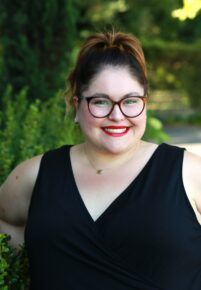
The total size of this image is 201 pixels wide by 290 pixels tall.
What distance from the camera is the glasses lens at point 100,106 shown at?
212cm

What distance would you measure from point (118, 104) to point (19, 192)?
1.91 ft

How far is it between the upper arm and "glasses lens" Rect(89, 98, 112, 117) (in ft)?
1.24

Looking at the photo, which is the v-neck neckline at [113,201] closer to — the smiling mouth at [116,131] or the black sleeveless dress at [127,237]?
the black sleeveless dress at [127,237]

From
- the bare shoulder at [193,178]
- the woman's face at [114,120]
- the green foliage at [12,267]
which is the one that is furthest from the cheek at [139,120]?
the green foliage at [12,267]

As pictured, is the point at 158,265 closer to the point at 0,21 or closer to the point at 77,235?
the point at 77,235

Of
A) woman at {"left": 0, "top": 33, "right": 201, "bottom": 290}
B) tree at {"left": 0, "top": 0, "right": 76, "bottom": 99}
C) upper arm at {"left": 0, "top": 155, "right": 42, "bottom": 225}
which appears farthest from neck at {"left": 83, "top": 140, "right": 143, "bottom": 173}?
tree at {"left": 0, "top": 0, "right": 76, "bottom": 99}

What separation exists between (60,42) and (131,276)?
5.53 m

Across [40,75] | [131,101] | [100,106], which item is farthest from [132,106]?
[40,75]

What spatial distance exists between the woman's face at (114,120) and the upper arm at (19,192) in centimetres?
31

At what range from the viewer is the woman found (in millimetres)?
2021

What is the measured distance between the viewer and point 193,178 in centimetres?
209

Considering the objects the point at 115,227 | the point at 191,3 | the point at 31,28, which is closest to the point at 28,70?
the point at 31,28

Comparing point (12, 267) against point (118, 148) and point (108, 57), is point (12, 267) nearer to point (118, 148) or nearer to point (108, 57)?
point (118, 148)

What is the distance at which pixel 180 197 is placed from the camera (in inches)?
80.7
